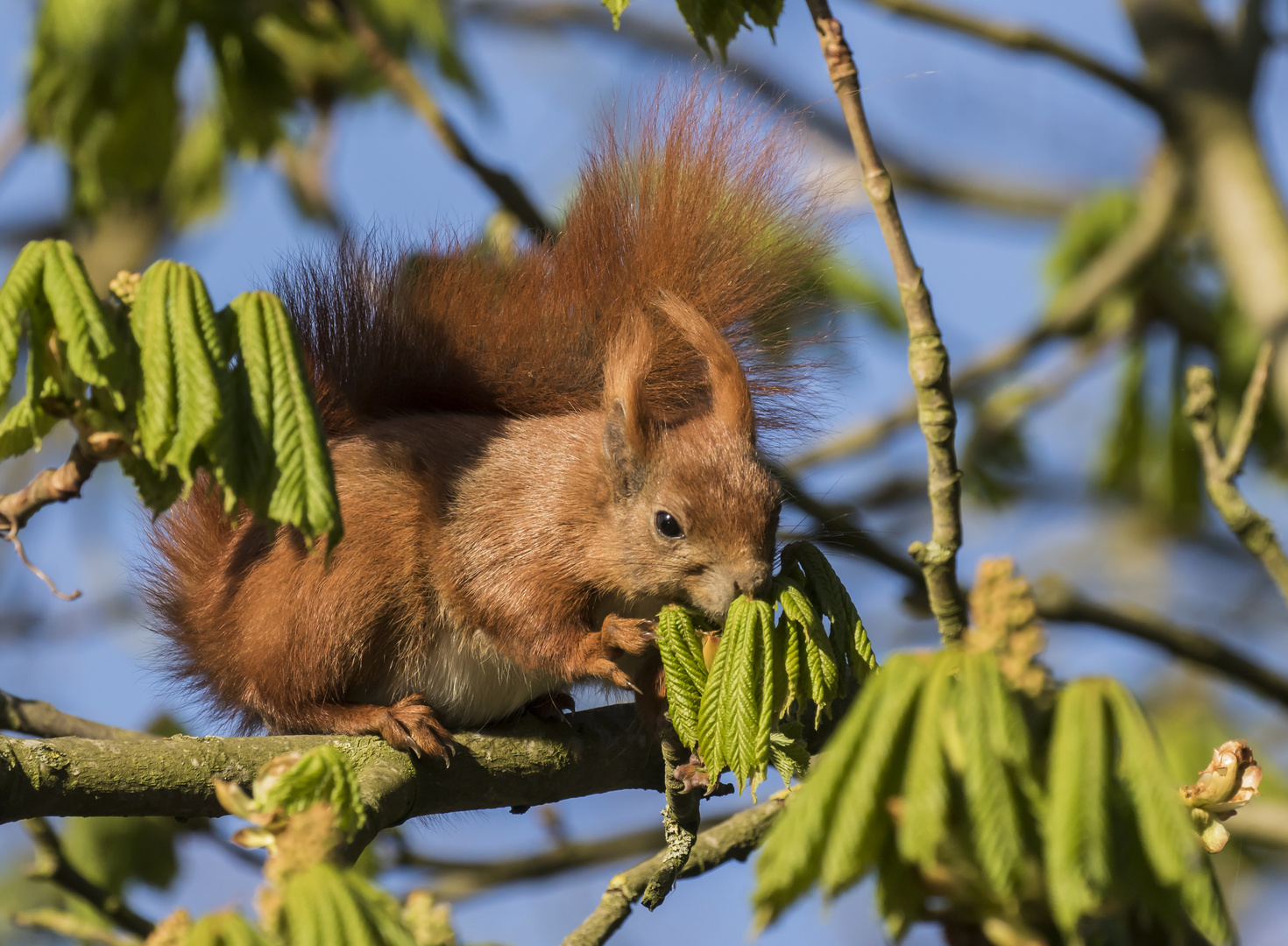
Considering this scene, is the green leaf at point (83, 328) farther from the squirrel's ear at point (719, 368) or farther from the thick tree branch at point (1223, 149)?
the thick tree branch at point (1223, 149)

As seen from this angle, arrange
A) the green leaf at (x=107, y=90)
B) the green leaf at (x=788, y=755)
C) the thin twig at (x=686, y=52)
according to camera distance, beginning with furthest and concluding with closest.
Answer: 1. the thin twig at (x=686, y=52)
2. the green leaf at (x=107, y=90)
3. the green leaf at (x=788, y=755)

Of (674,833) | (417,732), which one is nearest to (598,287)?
(417,732)

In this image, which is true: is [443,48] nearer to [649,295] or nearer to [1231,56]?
[649,295]

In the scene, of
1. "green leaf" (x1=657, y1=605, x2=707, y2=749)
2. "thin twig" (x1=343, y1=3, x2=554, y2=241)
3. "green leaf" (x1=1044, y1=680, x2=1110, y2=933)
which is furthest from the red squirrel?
"green leaf" (x1=1044, y1=680, x2=1110, y2=933)

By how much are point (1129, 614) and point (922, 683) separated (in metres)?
2.49

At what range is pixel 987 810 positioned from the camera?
125 cm

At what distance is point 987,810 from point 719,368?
5.17ft

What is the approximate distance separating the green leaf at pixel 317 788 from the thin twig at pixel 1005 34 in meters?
3.18

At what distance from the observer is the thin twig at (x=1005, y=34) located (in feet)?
13.1

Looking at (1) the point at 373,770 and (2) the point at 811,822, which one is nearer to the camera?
(2) the point at 811,822

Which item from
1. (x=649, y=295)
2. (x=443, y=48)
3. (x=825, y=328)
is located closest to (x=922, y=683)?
(x=649, y=295)

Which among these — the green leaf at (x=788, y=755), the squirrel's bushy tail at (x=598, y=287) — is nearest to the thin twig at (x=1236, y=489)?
the squirrel's bushy tail at (x=598, y=287)

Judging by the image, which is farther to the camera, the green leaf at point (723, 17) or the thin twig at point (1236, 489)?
the thin twig at point (1236, 489)

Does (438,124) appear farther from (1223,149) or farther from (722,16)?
(1223,149)
